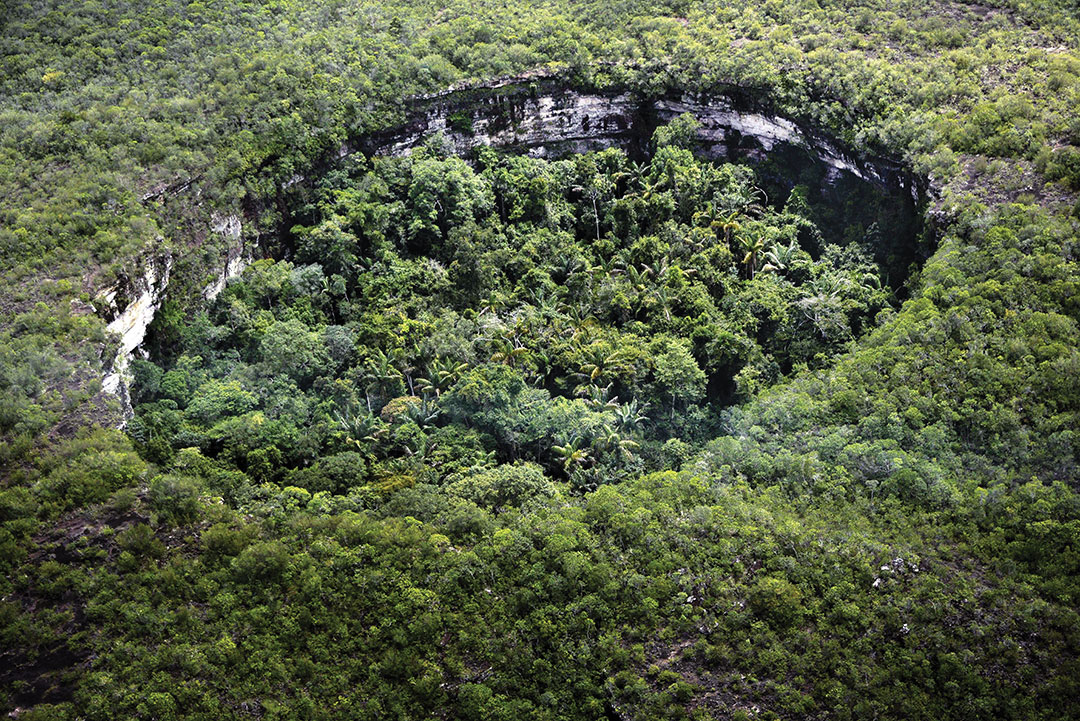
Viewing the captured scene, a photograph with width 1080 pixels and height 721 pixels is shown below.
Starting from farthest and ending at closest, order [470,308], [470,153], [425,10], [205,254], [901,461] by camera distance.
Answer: [425,10] → [470,153] → [470,308] → [205,254] → [901,461]

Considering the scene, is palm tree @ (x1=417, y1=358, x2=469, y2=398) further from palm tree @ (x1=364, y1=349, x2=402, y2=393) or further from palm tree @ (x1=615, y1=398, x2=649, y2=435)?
palm tree @ (x1=615, y1=398, x2=649, y2=435)

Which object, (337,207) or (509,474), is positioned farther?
(337,207)

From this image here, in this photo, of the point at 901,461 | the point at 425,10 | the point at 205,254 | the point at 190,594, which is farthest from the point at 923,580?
the point at 425,10

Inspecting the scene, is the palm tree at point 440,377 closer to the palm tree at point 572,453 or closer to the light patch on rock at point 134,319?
the palm tree at point 572,453

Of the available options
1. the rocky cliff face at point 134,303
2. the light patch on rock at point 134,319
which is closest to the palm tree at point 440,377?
the rocky cliff face at point 134,303

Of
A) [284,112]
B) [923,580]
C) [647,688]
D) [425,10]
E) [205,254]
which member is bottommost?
[647,688]

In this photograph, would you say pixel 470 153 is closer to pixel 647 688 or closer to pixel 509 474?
pixel 509 474

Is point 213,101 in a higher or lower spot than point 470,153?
higher

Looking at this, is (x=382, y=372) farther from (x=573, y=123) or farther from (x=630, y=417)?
(x=573, y=123)

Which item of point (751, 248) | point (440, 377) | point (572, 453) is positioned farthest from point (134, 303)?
point (751, 248)
